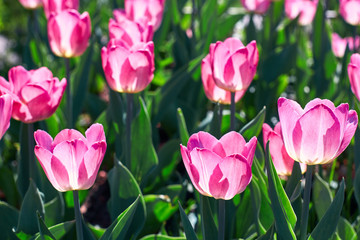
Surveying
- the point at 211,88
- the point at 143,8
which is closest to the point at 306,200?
the point at 211,88

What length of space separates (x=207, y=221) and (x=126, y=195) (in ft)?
0.98

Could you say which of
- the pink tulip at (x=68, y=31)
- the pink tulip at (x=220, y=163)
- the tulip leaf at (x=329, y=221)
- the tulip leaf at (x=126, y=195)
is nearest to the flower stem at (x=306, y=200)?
the tulip leaf at (x=329, y=221)

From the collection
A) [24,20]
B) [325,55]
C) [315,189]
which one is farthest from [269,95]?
[24,20]

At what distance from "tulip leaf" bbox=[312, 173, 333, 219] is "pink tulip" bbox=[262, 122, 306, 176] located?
215mm

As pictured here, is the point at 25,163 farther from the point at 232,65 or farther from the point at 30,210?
the point at 232,65

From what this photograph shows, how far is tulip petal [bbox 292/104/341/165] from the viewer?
102 cm

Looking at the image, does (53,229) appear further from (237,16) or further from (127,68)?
(237,16)

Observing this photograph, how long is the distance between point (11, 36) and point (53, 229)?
9.51 feet

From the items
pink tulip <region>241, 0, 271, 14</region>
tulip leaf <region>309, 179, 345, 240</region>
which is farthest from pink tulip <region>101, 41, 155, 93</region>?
pink tulip <region>241, 0, 271, 14</region>

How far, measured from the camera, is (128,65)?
4.76ft

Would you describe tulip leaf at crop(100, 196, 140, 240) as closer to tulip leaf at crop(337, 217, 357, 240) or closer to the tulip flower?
the tulip flower

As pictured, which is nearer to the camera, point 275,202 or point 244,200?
point 275,202

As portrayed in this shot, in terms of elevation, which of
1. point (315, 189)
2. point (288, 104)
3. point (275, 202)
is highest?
point (288, 104)

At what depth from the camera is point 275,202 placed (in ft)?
3.75
